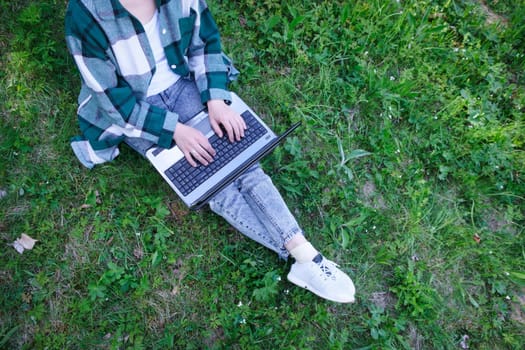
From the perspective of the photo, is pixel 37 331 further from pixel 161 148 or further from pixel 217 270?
pixel 161 148

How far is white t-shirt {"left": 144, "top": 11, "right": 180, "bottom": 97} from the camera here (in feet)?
7.29

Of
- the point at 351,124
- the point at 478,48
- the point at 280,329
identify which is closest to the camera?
the point at 280,329

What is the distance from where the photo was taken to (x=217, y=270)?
282 cm

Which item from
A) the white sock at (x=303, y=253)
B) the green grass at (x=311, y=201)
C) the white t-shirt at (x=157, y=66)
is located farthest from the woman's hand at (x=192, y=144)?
the white sock at (x=303, y=253)

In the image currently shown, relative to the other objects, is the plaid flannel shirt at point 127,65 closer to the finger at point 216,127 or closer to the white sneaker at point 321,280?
the finger at point 216,127

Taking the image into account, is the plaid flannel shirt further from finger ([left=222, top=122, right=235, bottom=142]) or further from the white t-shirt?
finger ([left=222, top=122, right=235, bottom=142])

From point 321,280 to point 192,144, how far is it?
1317 mm

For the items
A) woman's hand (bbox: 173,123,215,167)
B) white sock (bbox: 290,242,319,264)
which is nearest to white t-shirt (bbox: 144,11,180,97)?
woman's hand (bbox: 173,123,215,167)

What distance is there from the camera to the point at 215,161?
254 cm

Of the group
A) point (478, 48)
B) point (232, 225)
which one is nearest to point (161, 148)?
point (232, 225)

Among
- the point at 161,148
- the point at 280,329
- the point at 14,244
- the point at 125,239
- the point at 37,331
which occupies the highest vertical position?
the point at 161,148

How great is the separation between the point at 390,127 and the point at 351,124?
348 millimetres

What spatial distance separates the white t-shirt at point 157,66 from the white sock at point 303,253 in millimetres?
1470

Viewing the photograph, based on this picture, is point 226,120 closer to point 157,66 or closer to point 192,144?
point 192,144
